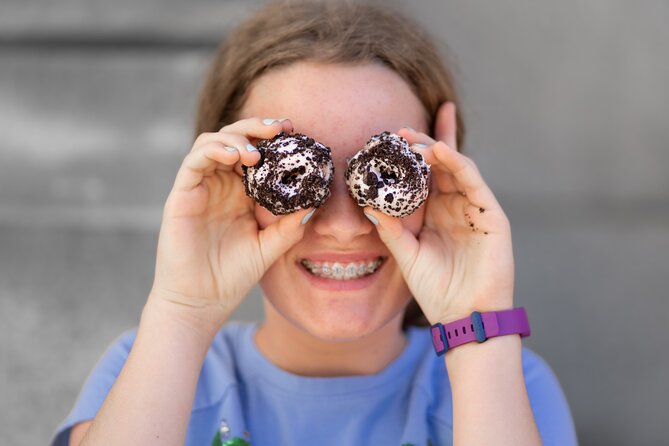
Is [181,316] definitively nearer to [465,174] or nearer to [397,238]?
[397,238]

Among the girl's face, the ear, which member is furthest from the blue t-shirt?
the ear

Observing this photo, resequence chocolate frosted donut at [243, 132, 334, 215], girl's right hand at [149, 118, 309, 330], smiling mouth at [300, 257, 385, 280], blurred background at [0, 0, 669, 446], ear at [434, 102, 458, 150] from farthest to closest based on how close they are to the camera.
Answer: blurred background at [0, 0, 669, 446]
ear at [434, 102, 458, 150]
smiling mouth at [300, 257, 385, 280]
girl's right hand at [149, 118, 309, 330]
chocolate frosted donut at [243, 132, 334, 215]

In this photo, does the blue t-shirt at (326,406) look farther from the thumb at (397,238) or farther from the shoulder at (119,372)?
the thumb at (397,238)

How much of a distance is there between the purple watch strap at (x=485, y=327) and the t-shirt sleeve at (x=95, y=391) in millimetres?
851

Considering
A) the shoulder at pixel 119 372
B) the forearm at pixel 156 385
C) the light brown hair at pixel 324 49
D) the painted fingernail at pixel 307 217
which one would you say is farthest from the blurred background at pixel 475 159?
the painted fingernail at pixel 307 217

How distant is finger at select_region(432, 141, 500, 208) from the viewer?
157 cm

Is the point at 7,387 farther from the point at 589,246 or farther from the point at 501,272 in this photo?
the point at 589,246

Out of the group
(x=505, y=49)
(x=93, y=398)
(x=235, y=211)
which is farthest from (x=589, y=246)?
(x=93, y=398)

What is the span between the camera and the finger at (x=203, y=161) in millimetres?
1497

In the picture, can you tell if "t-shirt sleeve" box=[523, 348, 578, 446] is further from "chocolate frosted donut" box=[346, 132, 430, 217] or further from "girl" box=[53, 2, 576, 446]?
"chocolate frosted donut" box=[346, 132, 430, 217]

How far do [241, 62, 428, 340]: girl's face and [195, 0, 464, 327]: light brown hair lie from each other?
48mm

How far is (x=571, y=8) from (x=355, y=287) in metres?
1.64

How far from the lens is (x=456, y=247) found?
1701mm

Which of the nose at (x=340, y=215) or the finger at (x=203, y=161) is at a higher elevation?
the finger at (x=203, y=161)
